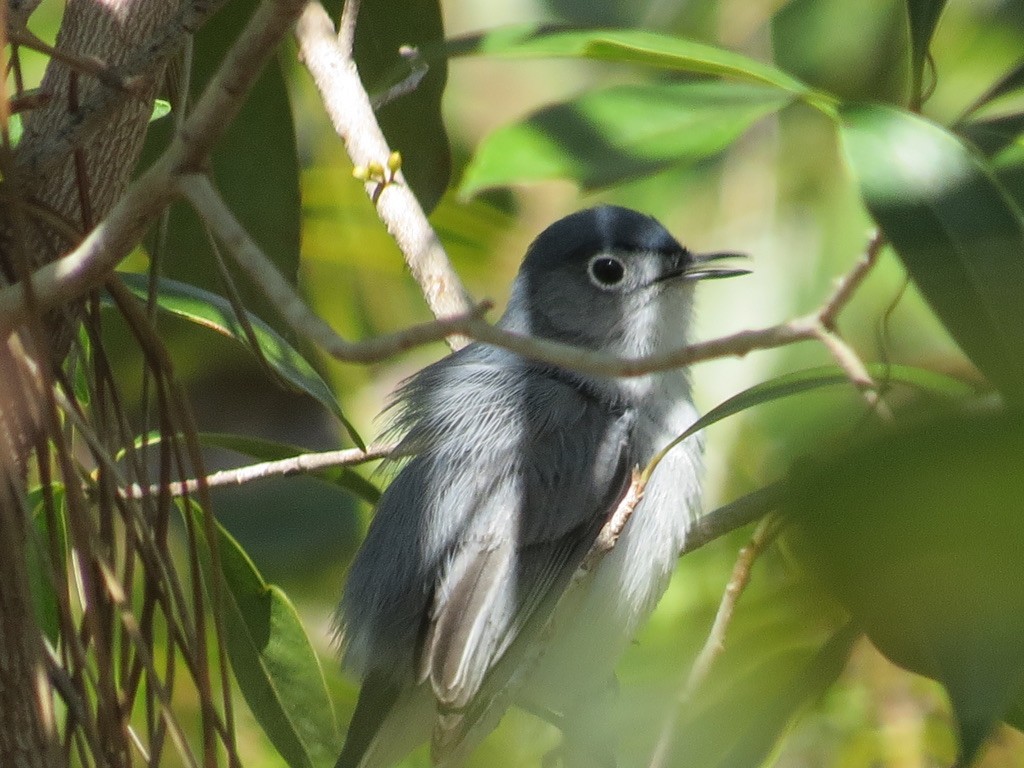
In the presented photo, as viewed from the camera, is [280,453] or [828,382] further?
[280,453]

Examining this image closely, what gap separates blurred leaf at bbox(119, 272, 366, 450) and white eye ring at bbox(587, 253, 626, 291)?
989 mm

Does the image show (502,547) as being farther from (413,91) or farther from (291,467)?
(413,91)

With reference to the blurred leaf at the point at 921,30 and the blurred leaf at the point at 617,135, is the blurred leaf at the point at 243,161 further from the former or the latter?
the blurred leaf at the point at 921,30

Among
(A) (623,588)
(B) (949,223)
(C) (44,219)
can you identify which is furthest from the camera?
(A) (623,588)

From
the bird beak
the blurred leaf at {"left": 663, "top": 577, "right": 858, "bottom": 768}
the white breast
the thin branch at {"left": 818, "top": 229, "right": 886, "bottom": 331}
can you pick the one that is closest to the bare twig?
the blurred leaf at {"left": 663, "top": 577, "right": 858, "bottom": 768}

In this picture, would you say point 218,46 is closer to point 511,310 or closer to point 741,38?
point 511,310

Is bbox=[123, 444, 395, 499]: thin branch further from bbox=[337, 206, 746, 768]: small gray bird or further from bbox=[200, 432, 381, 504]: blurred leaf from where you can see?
bbox=[337, 206, 746, 768]: small gray bird

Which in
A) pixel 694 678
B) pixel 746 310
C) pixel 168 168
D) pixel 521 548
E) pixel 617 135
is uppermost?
pixel 168 168

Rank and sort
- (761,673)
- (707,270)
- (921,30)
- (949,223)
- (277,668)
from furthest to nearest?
(707,270), (277,668), (921,30), (949,223), (761,673)

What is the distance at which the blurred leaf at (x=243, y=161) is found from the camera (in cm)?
215

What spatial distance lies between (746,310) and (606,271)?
0.30 meters

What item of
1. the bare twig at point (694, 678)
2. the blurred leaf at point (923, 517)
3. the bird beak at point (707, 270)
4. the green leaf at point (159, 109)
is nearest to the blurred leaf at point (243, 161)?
the green leaf at point (159, 109)

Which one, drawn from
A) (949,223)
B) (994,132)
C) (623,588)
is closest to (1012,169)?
(994,132)

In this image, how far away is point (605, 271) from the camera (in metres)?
2.65
